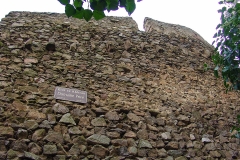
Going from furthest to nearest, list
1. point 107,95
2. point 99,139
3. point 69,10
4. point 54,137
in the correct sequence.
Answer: point 107,95
point 99,139
point 54,137
point 69,10

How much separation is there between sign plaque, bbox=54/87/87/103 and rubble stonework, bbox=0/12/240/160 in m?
0.07

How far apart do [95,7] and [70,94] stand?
177 cm

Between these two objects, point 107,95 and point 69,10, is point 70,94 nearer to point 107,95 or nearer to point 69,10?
point 107,95

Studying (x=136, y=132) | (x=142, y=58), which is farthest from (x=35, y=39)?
(x=136, y=132)

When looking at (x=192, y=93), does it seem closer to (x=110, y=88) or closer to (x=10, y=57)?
(x=110, y=88)

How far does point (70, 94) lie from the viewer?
343cm

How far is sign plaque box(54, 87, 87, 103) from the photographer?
3359 millimetres

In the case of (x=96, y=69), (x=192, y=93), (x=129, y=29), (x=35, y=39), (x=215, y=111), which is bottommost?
(x=215, y=111)

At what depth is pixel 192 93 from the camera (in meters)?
4.29

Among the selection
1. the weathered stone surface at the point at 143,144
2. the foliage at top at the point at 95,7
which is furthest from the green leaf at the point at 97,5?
the weathered stone surface at the point at 143,144

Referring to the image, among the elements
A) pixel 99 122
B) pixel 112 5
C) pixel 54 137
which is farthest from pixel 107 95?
pixel 112 5

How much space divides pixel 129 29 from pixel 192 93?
1.73m

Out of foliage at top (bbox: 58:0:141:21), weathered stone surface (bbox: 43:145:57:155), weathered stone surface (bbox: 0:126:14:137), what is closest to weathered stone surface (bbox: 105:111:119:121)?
weathered stone surface (bbox: 43:145:57:155)

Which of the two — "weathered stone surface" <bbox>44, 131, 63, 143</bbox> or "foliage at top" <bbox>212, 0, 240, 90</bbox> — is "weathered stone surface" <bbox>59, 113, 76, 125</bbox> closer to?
"weathered stone surface" <bbox>44, 131, 63, 143</bbox>
